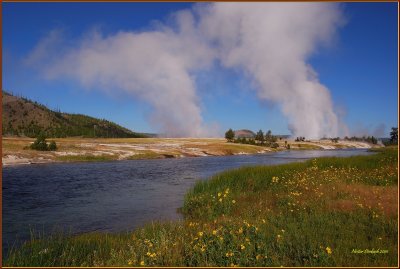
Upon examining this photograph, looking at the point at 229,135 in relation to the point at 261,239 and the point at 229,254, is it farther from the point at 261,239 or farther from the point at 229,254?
the point at 229,254

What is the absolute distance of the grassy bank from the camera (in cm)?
973

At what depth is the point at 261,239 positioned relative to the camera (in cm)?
1075

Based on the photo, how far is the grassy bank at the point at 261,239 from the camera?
31.9 feet

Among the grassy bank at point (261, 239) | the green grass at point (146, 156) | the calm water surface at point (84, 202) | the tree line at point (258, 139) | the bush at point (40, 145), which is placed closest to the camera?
the grassy bank at point (261, 239)

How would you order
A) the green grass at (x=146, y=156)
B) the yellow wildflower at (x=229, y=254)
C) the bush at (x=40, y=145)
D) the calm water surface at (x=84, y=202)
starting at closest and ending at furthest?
the yellow wildflower at (x=229, y=254)
the calm water surface at (x=84, y=202)
the bush at (x=40, y=145)
the green grass at (x=146, y=156)

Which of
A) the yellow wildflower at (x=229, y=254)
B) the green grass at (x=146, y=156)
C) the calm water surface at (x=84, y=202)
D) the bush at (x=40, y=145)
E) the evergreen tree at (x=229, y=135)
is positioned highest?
the evergreen tree at (x=229, y=135)

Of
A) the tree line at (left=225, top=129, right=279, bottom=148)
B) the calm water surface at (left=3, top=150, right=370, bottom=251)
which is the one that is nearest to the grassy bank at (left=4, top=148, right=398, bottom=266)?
the calm water surface at (left=3, top=150, right=370, bottom=251)

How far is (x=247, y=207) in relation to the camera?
17969 millimetres

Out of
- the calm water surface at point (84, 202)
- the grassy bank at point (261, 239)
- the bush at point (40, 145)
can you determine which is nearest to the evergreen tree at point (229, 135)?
the bush at point (40, 145)

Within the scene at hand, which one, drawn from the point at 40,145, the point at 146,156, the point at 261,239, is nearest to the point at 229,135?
the point at 146,156

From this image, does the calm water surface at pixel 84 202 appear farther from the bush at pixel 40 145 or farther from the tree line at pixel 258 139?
the tree line at pixel 258 139

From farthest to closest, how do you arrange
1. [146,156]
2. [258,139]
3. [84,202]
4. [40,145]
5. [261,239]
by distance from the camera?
1. [258,139]
2. [146,156]
3. [40,145]
4. [84,202]
5. [261,239]

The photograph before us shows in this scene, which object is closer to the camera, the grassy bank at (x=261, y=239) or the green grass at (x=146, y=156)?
the grassy bank at (x=261, y=239)

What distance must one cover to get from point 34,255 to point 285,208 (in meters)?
10.5
